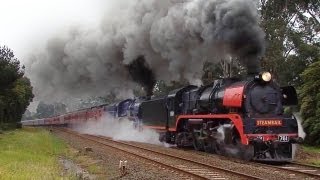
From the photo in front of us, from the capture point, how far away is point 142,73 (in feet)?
101

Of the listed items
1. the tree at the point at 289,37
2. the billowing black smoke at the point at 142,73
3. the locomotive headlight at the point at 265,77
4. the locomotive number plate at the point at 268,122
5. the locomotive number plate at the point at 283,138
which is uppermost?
the tree at the point at 289,37

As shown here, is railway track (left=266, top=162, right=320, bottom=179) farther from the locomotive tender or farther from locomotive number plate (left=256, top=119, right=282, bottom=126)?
locomotive number plate (left=256, top=119, right=282, bottom=126)

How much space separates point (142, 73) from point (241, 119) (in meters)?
15.6

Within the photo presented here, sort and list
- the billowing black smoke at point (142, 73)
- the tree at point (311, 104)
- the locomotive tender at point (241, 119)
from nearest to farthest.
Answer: the locomotive tender at point (241, 119)
the tree at point (311, 104)
the billowing black smoke at point (142, 73)

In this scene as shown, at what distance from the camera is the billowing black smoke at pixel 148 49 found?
1803cm

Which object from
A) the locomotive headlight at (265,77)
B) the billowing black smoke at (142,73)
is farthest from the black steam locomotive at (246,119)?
the billowing black smoke at (142,73)

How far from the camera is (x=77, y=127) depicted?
51125 mm

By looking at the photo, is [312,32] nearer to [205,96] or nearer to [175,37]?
[175,37]

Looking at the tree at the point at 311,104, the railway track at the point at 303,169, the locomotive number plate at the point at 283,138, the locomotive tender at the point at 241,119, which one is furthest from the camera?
the tree at the point at 311,104

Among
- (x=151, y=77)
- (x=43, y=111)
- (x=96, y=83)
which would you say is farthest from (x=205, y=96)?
(x=43, y=111)

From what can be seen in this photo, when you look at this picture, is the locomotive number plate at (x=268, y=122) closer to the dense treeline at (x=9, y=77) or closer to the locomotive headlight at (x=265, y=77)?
the locomotive headlight at (x=265, y=77)

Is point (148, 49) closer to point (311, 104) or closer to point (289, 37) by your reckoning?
point (311, 104)

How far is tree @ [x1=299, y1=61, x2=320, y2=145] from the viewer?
23.6 meters

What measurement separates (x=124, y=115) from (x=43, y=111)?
110m
